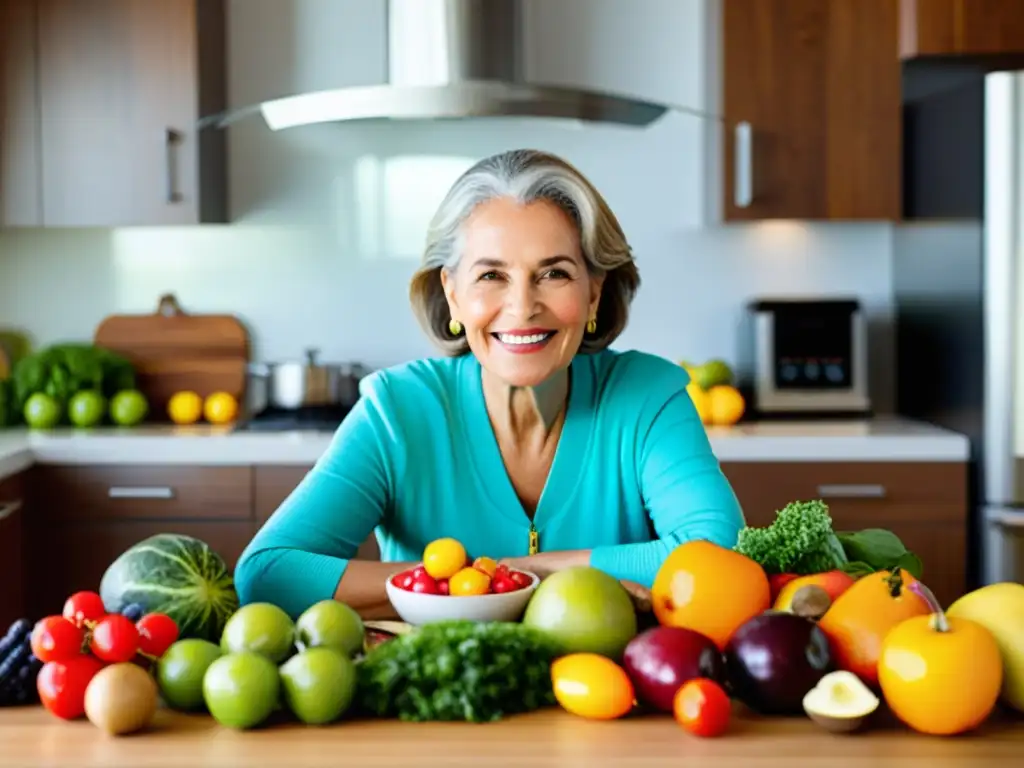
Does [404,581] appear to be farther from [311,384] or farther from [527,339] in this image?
[311,384]

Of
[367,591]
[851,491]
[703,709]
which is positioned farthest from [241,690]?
[851,491]

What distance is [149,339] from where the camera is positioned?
13.6 feet

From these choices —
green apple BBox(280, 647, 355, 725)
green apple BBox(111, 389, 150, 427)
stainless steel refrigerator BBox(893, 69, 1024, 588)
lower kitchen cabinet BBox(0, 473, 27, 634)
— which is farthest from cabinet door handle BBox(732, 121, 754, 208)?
green apple BBox(280, 647, 355, 725)

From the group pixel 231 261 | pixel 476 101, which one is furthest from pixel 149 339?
pixel 476 101

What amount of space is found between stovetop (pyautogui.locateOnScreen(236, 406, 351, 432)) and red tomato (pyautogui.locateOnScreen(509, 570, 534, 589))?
2274 millimetres

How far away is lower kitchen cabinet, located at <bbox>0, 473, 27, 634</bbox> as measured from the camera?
3.38 m

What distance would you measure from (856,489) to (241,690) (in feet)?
8.51

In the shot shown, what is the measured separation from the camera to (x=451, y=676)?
1300 millimetres

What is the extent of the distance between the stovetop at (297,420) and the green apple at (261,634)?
242 centimetres

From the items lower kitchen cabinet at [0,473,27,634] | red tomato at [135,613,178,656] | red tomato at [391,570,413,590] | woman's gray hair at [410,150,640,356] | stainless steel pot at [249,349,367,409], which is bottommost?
lower kitchen cabinet at [0,473,27,634]

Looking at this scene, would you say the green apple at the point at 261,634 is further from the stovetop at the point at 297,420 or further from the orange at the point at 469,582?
the stovetop at the point at 297,420

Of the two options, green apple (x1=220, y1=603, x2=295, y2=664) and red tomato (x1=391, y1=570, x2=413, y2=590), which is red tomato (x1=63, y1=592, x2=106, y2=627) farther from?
red tomato (x1=391, y1=570, x2=413, y2=590)

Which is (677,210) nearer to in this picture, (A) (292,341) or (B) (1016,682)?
(A) (292,341)

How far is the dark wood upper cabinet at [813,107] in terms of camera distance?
376 cm
